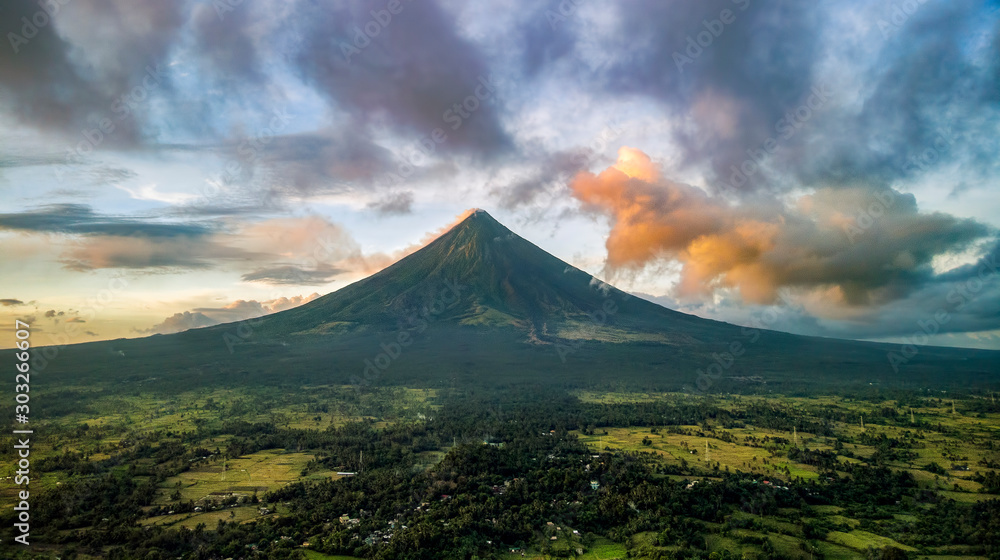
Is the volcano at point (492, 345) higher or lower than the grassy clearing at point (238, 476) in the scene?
higher

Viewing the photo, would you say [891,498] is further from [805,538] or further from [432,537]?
[432,537]

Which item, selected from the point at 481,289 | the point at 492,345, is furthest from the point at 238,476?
the point at 481,289

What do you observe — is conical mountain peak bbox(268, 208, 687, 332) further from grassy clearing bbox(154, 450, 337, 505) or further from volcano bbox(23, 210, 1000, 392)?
grassy clearing bbox(154, 450, 337, 505)

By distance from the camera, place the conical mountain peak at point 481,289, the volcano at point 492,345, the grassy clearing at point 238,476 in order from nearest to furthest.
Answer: the grassy clearing at point 238,476 → the volcano at point 492,345 → the conical mountain peak at point 481,289

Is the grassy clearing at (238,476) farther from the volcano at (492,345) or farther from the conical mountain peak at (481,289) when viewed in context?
the conical mountain peak at (481,289)

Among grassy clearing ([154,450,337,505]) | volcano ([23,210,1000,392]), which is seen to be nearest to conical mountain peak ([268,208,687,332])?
volcano ([23,210,1000,392])

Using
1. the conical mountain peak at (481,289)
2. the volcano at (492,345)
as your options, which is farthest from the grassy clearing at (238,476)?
the conical mountain peak at (481,289)

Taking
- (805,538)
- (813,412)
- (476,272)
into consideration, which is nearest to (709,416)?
(813,412)

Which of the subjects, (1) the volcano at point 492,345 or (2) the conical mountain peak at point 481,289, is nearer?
(1) the volcano at point 492,345
